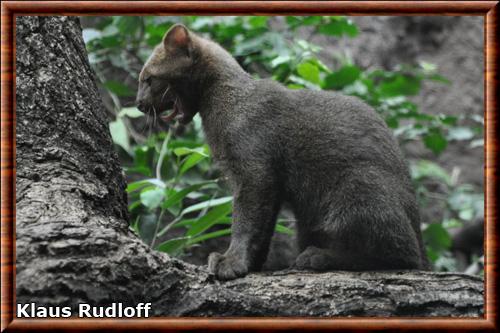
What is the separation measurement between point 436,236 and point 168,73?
12.1 ft

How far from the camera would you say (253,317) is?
139 inches

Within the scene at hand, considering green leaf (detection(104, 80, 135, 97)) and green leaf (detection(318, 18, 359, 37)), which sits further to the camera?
green leaf (detection(104, 80, 135, 97))

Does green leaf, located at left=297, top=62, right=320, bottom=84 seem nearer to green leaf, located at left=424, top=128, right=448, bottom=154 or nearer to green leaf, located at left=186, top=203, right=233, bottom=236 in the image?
green leaf, located at left=424, top=128, right=448, bottom=154

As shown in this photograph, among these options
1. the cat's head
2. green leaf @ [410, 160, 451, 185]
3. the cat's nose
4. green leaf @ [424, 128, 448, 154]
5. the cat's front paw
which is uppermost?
the cat's head

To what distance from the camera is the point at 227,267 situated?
393 centimetres

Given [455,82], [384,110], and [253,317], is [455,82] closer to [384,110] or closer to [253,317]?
[384,110]

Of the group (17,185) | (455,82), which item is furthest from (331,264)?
(455,82)

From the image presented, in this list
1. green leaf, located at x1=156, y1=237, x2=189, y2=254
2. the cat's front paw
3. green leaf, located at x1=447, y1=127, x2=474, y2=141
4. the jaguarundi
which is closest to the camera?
the cat's front paw

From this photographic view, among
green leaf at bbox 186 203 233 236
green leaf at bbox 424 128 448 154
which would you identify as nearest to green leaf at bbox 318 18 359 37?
green leaf at bbox 424 128 448 154

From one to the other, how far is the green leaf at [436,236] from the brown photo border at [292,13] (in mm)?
3238

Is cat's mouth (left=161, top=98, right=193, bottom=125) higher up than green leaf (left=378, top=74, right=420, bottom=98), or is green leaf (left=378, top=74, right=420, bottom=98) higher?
green leaf (left=378, top=74, right=420, bottom=98)

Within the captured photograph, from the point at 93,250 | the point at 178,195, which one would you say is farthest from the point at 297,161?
the point at 93,250

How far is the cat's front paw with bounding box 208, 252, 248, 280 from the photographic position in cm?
387

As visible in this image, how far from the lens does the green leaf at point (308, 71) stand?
20.7ft
